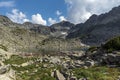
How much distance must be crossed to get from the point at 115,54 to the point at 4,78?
84.6ft

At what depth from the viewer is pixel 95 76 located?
3397 centimetres

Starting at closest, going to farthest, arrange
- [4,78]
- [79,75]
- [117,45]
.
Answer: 1. [4,78]
2. [79,75]
3. [117,45]

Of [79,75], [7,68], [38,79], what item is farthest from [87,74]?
[7,68]

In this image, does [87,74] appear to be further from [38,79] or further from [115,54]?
[115,54]

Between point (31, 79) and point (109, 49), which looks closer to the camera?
point (31, 79)

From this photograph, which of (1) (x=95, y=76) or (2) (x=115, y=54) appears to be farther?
(2) (x=115, y=54)

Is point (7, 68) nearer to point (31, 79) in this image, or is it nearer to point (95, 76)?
point (31, 79)

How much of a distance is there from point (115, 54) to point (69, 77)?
2057 cm

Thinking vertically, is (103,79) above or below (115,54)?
below

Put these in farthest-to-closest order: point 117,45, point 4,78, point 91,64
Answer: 1. point 117,45
2. point 91,64
3. point 4,78

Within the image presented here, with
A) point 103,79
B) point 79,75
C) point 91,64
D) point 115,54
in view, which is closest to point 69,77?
point 79,75

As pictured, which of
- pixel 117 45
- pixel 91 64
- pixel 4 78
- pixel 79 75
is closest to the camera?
pixel 4 78

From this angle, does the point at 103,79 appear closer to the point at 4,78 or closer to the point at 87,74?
the point at 87,74

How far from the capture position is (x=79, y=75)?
34.3 meters
